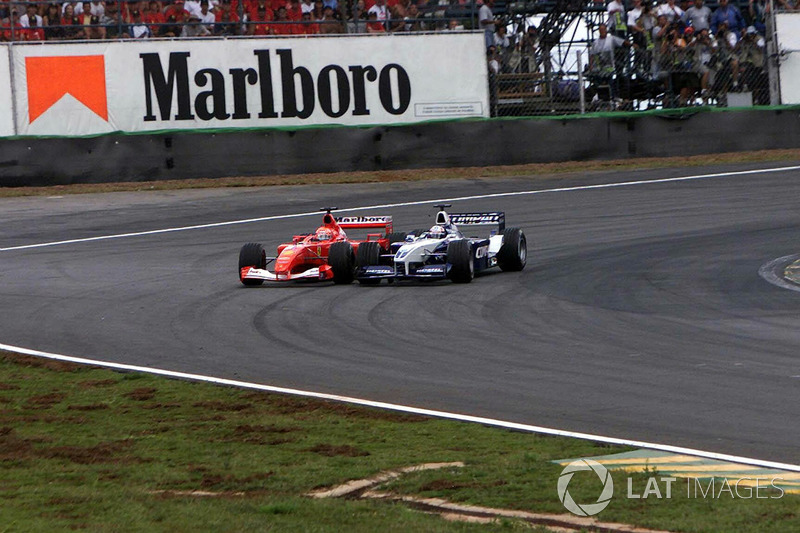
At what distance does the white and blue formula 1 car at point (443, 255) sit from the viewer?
13.8 metres

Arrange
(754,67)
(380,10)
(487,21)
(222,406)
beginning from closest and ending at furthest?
(222,406) → (754,67) → (380,10) → (487,21)

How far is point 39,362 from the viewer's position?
34.4 ft

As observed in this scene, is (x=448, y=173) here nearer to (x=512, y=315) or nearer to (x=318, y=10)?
(x=318, y=10)

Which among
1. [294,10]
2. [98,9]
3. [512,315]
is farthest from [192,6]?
[512,315]

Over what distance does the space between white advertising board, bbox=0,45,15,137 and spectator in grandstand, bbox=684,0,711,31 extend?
584 inches

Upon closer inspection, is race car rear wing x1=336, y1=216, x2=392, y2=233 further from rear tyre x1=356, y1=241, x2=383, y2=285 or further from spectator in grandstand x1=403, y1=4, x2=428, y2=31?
spectator in grandstand x1=403, y1=4, x2=428, y2=31

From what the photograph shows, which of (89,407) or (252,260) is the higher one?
(252,260)

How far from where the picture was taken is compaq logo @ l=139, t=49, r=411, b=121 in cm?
2509

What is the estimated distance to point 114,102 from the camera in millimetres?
24875

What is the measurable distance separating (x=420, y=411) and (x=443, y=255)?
5.96 meters

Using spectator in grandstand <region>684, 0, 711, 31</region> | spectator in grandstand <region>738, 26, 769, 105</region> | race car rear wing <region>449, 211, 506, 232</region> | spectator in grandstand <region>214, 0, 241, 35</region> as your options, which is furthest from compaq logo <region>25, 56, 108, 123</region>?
spectator in grandstand <region>738, 26, 769, 105</region>

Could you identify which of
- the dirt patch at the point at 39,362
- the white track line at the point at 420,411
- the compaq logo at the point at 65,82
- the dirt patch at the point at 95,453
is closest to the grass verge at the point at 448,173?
the compaq logo at the point at 65,82

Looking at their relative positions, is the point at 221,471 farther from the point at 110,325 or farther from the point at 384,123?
the point at 384,123

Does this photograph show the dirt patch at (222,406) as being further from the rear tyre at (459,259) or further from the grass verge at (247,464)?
the rear tyre at (459,259)
